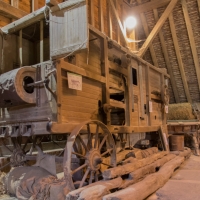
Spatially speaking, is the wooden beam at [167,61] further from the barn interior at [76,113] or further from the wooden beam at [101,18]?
the barn interior at [76,113]

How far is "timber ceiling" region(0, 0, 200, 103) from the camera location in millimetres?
8016

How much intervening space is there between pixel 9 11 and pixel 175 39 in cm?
632

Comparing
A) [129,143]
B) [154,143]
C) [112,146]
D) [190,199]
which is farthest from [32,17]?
[154,143]

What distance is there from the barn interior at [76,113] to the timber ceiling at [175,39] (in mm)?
2694

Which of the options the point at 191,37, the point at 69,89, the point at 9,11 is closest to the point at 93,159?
the point at 69,89

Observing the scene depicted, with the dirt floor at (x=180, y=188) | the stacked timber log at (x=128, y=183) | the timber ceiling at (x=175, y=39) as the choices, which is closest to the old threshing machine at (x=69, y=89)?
the stacked timber log at (x=128, y=183)

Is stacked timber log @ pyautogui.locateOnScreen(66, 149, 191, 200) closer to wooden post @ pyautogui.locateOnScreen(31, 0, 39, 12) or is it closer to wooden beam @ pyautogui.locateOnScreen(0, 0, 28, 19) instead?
wooden beam @ pyautogui.locateOnScreen(0, 0, 28, 19)

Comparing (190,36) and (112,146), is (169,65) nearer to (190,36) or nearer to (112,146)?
(190,36)

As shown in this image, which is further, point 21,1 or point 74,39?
point 21,1

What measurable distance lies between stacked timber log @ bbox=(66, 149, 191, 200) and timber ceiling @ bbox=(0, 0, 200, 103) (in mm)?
4324

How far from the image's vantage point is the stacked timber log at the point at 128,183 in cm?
255

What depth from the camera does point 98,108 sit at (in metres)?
3.80

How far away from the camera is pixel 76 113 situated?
3305 millimetres

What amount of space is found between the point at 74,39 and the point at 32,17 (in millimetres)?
1113
